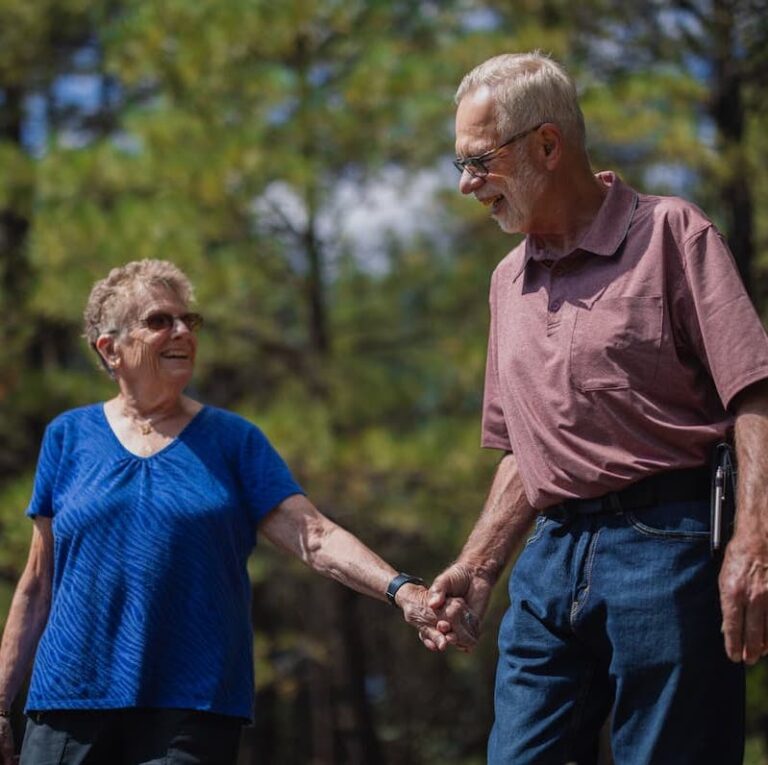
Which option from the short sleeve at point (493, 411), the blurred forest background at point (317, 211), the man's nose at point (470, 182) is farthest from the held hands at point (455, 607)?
the blurred forest background at point (317, 211)

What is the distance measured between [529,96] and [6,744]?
6.57 ft

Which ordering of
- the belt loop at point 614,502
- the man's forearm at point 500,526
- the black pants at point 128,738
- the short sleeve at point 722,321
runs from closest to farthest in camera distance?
the short sleeve at point 722,321
the belt loop at point 614,502
the man's forearm at point 500,526
the black pants at point 128,738

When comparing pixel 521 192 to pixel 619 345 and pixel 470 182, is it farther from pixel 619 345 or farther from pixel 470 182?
pixel 619 345

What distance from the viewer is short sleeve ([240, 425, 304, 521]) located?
3.15m

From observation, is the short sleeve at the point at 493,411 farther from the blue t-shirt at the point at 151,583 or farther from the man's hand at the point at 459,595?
the blue t-shirt at the point at 151,583

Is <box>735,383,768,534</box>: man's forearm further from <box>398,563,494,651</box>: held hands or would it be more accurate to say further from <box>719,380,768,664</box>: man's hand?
<box>398,563,494,651</box>: held hands

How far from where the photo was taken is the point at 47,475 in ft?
10.5

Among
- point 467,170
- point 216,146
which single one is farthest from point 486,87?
point 216,146

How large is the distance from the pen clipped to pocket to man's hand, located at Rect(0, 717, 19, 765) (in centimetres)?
182

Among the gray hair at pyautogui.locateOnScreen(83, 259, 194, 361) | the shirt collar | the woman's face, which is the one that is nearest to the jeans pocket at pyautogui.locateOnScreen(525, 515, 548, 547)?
the shirt collar

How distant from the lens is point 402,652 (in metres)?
16.0

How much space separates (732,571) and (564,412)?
0.46 m

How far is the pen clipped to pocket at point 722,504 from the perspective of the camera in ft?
7.63

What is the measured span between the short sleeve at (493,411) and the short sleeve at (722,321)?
1.80 ft
